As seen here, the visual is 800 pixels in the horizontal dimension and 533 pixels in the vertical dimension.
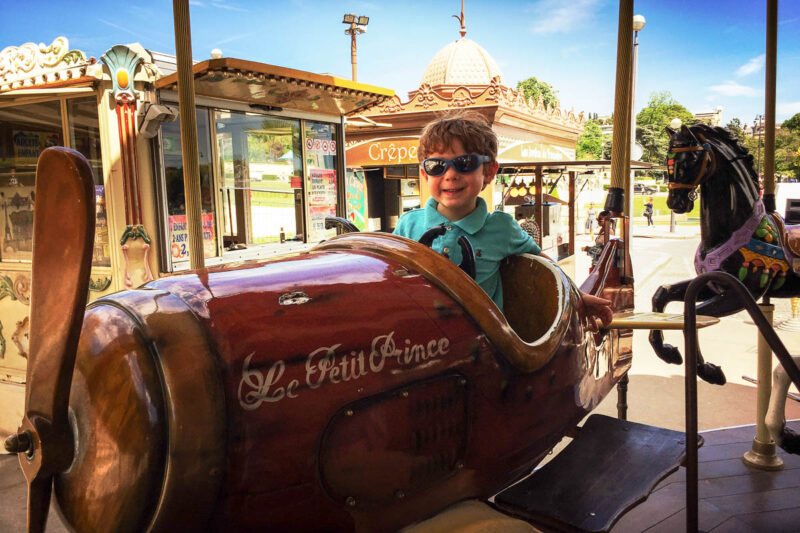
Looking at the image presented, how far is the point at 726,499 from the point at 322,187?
5121mm

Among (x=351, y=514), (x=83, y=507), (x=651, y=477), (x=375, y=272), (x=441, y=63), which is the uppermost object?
(x=441, y=63)

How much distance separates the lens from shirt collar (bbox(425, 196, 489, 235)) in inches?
87.0

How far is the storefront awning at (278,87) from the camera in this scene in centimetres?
491

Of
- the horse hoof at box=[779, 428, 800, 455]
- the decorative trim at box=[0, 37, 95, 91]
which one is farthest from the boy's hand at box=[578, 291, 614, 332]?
the decorative trim at box=[0, 37, 95, 91]

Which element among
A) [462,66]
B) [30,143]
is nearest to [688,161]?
[30,143]

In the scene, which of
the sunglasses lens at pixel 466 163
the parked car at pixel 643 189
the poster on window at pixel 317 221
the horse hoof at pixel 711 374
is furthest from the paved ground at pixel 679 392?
the parked car at pixel 643 189

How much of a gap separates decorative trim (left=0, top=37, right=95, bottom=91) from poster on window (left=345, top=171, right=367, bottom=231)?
7.20 m

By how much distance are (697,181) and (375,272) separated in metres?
3.68

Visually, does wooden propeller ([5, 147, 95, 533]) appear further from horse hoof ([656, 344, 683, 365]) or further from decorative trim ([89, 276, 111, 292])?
decorative trim ([89, 276, 111, 292])

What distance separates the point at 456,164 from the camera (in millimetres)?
2098

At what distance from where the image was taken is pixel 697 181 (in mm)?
4344

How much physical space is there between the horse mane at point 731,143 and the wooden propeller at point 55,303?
4381 mm

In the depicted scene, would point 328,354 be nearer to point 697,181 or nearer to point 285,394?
point 285,394

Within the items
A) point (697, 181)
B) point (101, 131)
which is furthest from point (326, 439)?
point (101, 131)
